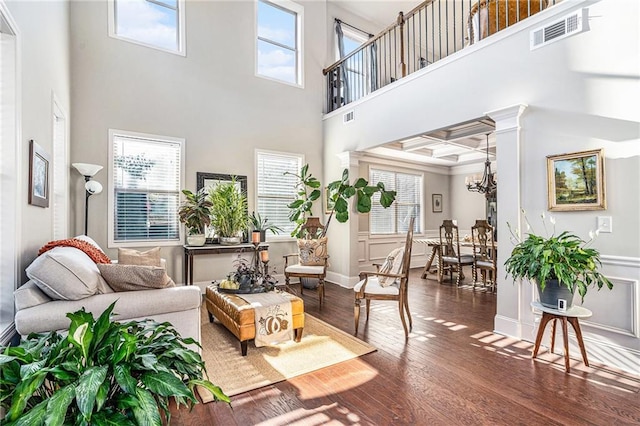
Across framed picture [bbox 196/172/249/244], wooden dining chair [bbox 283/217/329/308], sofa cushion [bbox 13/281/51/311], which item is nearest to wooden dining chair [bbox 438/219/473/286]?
wooden dining chair [bbox 283/217/329/308]

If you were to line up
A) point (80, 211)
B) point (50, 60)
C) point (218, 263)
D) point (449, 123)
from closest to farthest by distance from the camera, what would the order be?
point (50, 60) < point (449, 123) < point (80, 211) < point (218, 263)

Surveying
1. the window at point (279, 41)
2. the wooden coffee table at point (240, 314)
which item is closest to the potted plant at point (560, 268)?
the wooden coffee table at point (240, 314)

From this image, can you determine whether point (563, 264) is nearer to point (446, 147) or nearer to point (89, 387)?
point (89, 387)

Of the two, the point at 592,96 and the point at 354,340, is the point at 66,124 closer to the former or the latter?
the point at 354,340

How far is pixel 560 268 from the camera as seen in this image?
8.32 feet

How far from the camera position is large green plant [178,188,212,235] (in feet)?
15.7

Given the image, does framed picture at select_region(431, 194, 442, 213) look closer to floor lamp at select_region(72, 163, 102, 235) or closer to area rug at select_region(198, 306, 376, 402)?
area rug at select_region(198, 306, 376, 402)

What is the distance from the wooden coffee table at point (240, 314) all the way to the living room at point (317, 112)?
154cm

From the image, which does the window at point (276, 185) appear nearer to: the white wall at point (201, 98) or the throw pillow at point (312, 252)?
the white wall at point (201, 98)

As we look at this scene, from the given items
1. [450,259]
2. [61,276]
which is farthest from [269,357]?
[450,259]

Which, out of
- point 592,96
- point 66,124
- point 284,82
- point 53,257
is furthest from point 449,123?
point 66,124

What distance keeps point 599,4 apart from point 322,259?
4158 mm

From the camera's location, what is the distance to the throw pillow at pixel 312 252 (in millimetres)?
5074

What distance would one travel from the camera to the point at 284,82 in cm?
610
